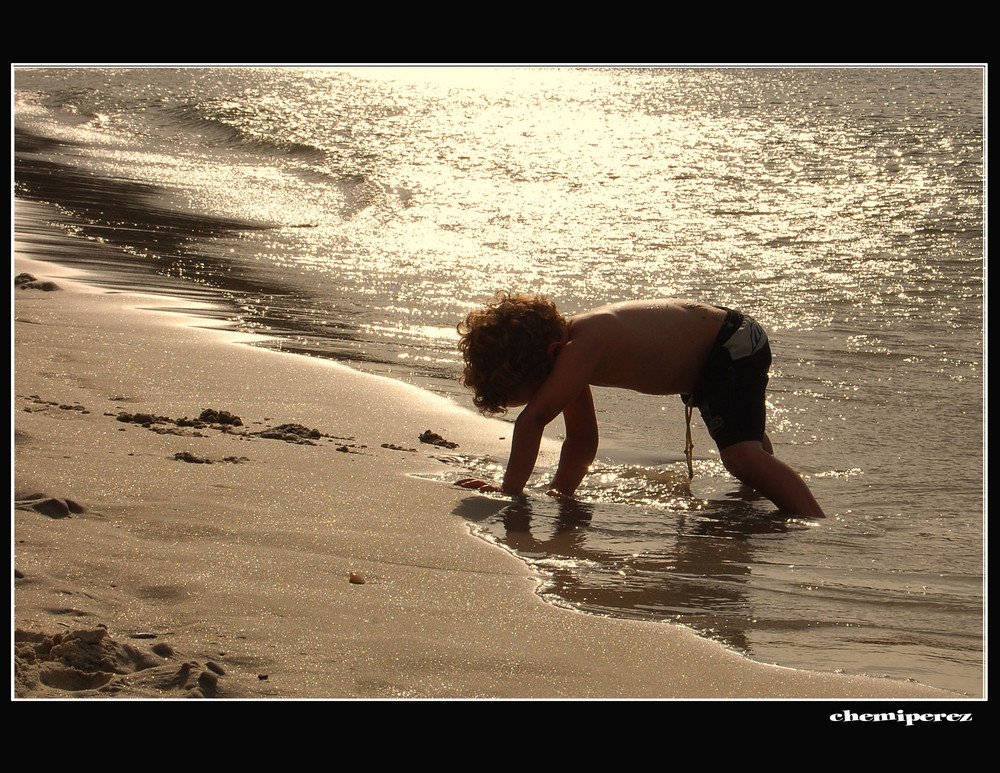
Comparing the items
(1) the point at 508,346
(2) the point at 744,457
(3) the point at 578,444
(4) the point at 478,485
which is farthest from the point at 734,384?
(4) the point at 478,485

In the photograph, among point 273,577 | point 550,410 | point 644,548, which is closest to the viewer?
point 273,577

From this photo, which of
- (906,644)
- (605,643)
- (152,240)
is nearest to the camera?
(605,643)

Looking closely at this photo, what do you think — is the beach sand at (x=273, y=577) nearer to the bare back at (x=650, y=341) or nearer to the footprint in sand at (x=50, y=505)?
the footprint in sand at (x=50, y=505)

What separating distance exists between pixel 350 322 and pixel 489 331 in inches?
119

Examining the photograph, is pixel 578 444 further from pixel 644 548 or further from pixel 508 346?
pixel 644 548

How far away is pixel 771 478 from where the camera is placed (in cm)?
374

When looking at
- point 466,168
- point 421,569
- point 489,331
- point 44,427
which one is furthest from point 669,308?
point 466,168

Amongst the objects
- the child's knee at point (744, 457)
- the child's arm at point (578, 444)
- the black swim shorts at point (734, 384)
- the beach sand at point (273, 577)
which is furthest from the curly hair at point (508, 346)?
the child's knee at point (744, 457)

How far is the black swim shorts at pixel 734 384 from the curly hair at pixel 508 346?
1.99ft

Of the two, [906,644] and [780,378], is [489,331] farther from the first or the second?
[780,378]

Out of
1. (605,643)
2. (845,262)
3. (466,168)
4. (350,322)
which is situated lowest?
(605,643)

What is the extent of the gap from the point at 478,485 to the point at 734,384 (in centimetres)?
101

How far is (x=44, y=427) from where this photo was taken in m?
3.53

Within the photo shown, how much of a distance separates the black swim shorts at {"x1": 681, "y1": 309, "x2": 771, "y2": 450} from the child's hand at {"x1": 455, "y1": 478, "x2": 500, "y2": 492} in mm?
852
